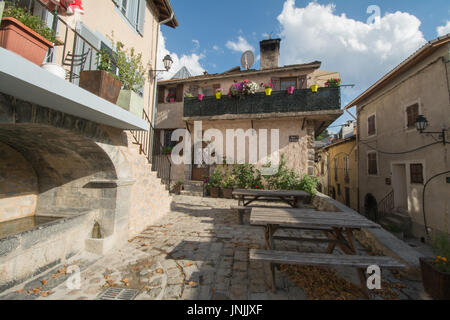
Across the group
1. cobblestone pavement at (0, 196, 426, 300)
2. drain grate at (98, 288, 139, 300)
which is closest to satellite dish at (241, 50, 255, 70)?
cobblestone pavement at (0, 196, 426, 300)

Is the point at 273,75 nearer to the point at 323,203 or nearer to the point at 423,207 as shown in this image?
the point at 323,203

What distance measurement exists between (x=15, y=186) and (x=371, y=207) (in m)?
13.8

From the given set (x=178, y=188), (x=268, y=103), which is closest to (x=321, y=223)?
(x=268, y=103)

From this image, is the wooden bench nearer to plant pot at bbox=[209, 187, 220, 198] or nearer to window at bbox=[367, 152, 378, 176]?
plant pot at bbox=[209, 187, 220, 198]

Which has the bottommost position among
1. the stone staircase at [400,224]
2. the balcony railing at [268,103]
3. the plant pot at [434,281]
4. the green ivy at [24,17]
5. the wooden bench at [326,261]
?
the stone staircase at [400,224]

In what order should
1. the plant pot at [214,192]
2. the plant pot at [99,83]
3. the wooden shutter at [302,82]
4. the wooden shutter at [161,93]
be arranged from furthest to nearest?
the wooden shutter at [161,93], the wooden shutter at [302,82], the plant pot at [214,192], the plant pot at [99,83]

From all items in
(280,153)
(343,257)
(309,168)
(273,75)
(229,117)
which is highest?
(273,75)

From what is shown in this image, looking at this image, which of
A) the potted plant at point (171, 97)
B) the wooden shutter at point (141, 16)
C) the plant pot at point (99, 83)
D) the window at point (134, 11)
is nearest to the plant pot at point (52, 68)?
the plant pot at point (99, 83)

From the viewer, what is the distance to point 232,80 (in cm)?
1121

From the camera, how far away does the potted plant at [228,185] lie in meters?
8.95

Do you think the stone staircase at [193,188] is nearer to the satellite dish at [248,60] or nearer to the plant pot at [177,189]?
the plant pot at [177,189]
